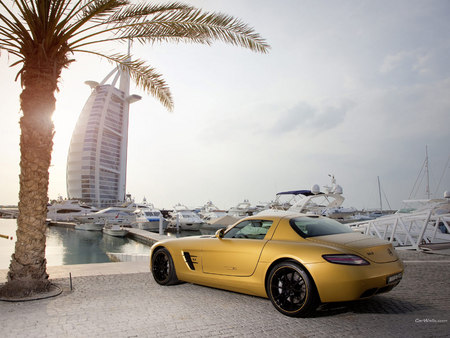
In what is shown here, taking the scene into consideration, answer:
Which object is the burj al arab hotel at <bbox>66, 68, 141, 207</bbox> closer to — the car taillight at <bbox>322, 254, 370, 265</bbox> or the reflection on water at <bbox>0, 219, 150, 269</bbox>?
the reflection on water at <bbox>0, 219, 150, 269</bbox>

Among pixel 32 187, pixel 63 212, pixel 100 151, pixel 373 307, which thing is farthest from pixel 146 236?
pixel 100 151

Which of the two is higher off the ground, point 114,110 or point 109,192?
point 114,110

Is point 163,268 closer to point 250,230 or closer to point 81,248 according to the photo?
point 250,230

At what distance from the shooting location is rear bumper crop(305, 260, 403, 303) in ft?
12.8

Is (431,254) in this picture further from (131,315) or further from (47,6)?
(47,6)

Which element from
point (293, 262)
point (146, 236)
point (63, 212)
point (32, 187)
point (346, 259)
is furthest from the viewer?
point (63, 212)

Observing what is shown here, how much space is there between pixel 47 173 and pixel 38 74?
1.85 meters

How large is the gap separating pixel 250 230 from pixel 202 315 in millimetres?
1457

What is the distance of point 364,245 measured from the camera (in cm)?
424

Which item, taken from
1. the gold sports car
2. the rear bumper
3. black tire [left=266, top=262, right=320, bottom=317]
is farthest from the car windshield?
the rear bumper

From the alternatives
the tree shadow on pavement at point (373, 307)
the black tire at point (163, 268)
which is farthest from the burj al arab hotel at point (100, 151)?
the tree shadow on pavement at point (373, 307)

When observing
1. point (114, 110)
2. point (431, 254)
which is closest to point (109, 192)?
point (114, 110)

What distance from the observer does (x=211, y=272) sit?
17.6ft

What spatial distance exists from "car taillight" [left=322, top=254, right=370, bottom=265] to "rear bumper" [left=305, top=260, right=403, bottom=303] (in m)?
0.05
